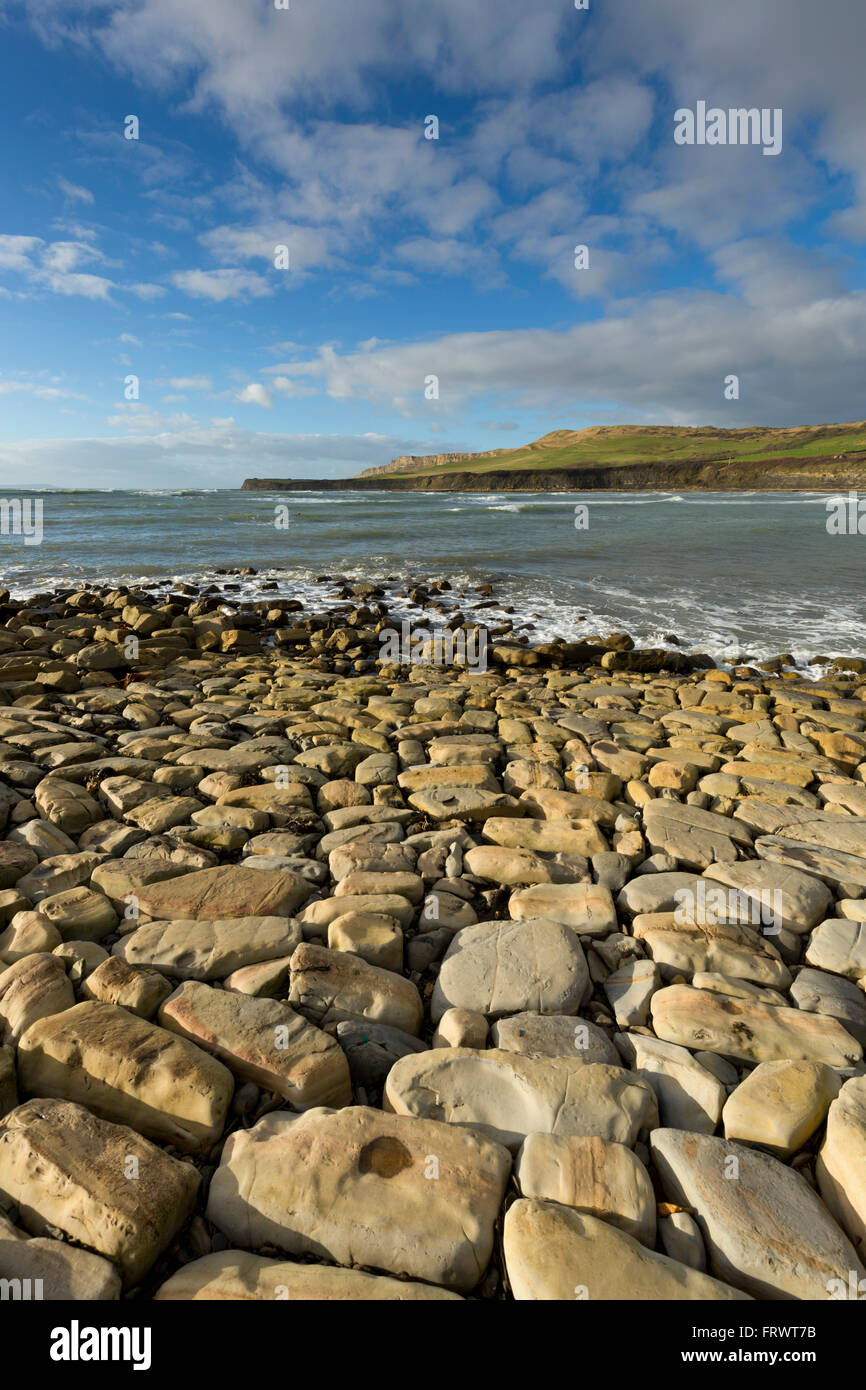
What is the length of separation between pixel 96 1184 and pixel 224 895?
58.6 inches

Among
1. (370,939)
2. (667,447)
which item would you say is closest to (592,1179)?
(370,939)

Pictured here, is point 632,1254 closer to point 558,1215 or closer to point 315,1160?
point 558,1215

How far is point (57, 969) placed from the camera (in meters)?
2.67

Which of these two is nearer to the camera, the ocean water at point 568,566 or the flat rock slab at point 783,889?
the flat rock slab at point 783,889

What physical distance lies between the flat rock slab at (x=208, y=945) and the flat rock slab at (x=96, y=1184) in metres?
0.78

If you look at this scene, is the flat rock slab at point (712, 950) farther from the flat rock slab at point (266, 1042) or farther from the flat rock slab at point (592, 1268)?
the flat rock slab at point (266, 1042)

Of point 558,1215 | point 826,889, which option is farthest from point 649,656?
point 558,1215

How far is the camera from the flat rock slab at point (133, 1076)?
218cm

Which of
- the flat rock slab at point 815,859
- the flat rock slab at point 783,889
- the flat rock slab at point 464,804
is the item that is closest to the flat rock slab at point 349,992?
the flat rock slab at point 464,804

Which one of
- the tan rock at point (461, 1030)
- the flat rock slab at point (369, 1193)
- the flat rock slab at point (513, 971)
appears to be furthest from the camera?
the flat rock slab at point (513, 971)

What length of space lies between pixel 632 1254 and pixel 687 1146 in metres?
0.45

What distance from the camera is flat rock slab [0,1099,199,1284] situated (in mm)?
1810

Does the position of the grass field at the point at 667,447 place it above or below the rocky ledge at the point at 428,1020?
above

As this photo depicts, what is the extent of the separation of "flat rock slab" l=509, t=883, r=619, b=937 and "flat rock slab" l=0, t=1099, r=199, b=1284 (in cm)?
187
